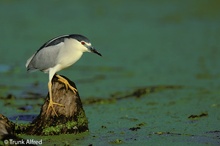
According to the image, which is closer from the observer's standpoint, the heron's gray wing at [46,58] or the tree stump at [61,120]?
the tree stump at [61,120]

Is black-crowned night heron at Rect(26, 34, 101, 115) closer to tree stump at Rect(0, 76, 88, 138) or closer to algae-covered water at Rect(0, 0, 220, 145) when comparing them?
tree stump at Rect(0, 76, 88, 138)

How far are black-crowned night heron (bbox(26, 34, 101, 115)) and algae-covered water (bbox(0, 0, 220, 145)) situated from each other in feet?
2.32

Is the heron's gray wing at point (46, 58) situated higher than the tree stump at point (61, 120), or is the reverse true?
the heron's gray wing at point (46, 58)

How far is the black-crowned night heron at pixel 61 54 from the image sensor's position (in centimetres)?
532

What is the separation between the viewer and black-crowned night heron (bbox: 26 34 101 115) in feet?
17.4

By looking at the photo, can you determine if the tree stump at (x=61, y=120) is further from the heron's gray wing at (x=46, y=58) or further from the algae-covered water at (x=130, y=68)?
the heron's gray wing at (x=46, y=58)

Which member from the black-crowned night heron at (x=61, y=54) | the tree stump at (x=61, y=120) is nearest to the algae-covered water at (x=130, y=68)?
the tree stump at (x=61, y=120)

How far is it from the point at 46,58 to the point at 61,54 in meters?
0.26

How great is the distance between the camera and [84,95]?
7.56m

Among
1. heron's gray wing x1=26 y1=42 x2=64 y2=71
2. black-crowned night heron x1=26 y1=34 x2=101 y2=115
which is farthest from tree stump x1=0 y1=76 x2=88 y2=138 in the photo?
heron's gray wing x1=26 y1=42 x2=64 y2=71

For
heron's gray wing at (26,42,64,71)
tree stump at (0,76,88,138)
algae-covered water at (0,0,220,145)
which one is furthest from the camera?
algae-covered water at (0,0,220,145)

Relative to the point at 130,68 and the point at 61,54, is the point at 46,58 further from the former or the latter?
the point at 130,68

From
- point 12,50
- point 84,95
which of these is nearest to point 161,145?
point 84,95

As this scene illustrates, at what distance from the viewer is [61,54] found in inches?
213
